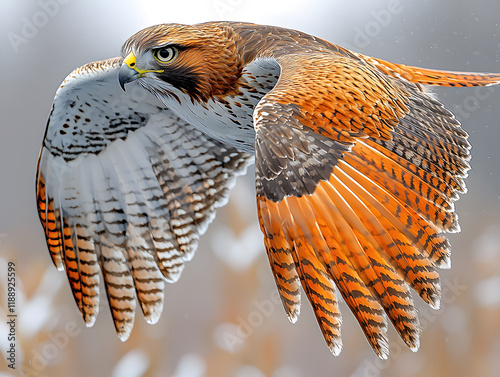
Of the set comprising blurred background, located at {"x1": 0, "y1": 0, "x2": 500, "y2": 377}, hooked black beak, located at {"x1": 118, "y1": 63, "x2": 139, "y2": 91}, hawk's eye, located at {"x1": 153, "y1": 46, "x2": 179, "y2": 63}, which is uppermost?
hawk's eye, located at {"x1": 153, "y1": 46, "x2": 179, "y2": 63}

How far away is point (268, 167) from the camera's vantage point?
75cm

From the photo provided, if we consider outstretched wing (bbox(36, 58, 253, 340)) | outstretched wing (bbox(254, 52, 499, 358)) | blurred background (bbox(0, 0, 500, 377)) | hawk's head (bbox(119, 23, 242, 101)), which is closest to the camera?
outstretched wing (bbox(254, 52, 499, 358))

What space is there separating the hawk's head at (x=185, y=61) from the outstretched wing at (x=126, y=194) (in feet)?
0.78

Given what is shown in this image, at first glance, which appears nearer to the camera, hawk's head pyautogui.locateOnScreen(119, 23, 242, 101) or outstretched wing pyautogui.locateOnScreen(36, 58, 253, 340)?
hawk's head pyautogui.locateOnScreen(119, 23, 242, 101)

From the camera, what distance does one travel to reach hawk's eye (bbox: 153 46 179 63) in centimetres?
106

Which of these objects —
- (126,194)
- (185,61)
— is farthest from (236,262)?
(185,61)

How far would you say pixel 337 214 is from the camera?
2.29 feet

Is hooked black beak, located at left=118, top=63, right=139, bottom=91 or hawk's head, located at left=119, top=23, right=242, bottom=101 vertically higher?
hawk's head, located at left=119, top=23, right=242, bottom=101

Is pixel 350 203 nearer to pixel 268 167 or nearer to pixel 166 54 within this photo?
pixel 268 167

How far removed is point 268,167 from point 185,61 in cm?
41

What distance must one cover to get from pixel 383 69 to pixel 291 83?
414mm

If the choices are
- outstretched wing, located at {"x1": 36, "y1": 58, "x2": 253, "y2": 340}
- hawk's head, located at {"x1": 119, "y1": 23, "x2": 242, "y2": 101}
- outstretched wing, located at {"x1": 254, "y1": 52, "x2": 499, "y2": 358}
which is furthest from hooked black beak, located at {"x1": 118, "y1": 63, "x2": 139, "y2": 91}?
outstretched wing, located at {"x1": 254, "y1": 52, "x2": 499, "y2": 358}

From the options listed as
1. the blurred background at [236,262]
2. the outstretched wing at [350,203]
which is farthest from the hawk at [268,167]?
the blurred background at [236,262]

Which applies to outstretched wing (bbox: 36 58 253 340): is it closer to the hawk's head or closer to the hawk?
the hawk
